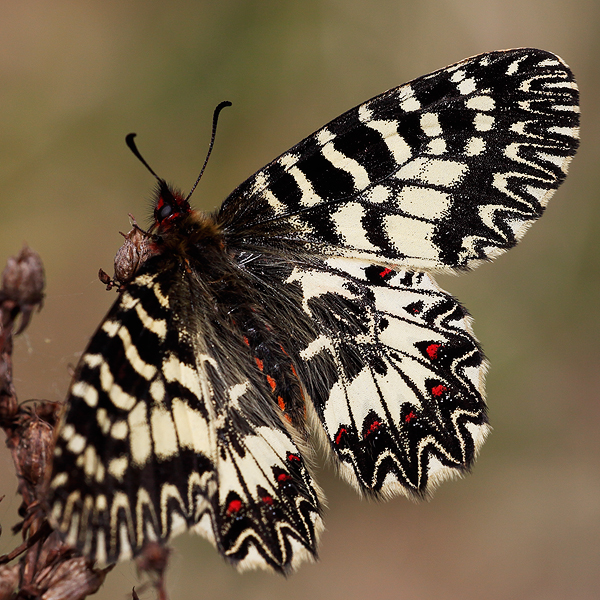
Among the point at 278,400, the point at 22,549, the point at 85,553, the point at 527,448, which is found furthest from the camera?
the point at 527,448

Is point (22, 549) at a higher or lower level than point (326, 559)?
lower

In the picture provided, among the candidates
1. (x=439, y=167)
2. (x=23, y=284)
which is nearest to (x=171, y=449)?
(x=23, y=284)

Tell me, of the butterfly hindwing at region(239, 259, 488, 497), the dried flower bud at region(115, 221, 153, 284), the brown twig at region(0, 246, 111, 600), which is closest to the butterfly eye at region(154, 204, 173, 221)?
the dried flower bud at region(115, 221, 153, 284)

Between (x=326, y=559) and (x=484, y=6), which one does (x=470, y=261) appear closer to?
(x=326, y=559)

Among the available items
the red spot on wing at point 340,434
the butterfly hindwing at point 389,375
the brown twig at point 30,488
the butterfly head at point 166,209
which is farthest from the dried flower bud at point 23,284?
the red spot on wing at point 340,434

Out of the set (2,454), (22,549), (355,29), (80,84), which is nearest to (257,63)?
(355,29)

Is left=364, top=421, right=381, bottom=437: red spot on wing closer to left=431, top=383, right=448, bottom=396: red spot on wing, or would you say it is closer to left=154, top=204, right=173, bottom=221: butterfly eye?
left=431, top=383, right=448, bottom=396: red spot on wing
